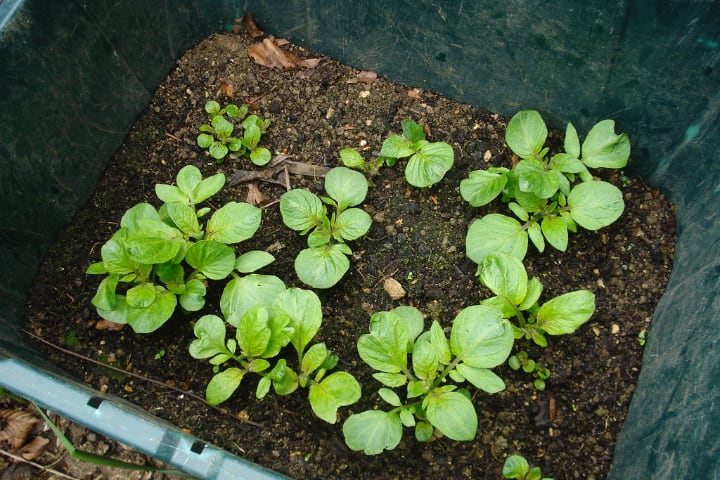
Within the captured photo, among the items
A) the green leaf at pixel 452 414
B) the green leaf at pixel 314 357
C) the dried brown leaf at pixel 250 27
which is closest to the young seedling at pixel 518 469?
the green leaf at pixel 452 414

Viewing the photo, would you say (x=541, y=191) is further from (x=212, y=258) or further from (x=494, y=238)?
(x=212, y=258)

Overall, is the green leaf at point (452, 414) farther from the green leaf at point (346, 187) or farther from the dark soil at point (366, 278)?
the green leaf at point (346, 187)

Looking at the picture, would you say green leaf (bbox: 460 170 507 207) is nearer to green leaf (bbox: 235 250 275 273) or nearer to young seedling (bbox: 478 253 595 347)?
young seedling (bbox: 478 253 595 347)

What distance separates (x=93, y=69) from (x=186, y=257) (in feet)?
1.88

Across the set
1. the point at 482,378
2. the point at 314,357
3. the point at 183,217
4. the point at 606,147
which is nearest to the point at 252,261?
the point at 183,217

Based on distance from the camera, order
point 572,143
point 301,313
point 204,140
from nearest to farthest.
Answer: point 301,313
point 572,143
point 204,140

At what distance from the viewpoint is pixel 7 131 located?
4.39 ft

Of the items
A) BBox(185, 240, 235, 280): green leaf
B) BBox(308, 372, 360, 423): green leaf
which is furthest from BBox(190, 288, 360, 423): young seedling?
BBox(185, 240, 235, 280): green leaf

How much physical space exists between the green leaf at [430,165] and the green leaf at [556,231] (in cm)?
28

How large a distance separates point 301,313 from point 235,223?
281 mm

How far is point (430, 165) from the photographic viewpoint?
1.52m

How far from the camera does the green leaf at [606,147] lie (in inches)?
58.4

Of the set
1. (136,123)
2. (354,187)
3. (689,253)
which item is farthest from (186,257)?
(689,253)

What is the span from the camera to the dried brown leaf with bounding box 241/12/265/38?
1.82m
